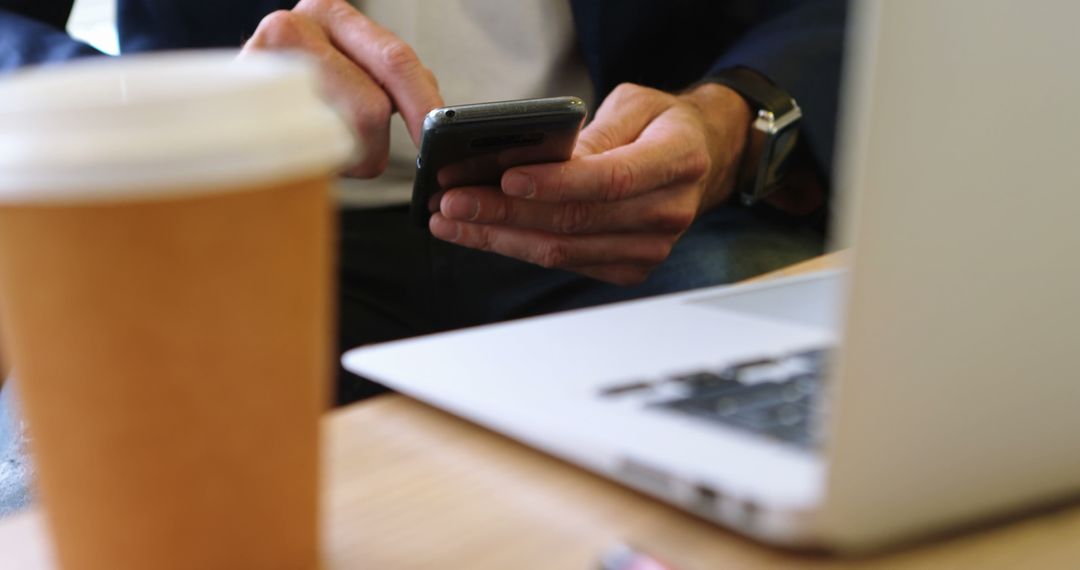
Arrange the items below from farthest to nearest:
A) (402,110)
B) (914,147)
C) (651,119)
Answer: (651,119)
(402,110)
(914,147)

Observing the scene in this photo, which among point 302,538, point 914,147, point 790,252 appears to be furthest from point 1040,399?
point 790,252

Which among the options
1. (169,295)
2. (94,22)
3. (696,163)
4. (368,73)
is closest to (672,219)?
(696,163)

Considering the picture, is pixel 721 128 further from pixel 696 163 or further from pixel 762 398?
pixel 762 398

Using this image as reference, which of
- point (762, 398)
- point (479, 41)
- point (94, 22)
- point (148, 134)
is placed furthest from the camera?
point (94, 22)

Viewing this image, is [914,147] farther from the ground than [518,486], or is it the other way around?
[914,147]

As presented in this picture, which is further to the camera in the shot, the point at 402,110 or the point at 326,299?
the point at 402,110

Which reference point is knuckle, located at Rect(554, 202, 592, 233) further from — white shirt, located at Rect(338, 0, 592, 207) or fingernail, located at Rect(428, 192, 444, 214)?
white shirt, located at Rect(338, 0, 592, 207)

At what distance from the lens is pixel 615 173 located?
66 centimetres

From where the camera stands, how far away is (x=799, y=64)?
0.86 meters

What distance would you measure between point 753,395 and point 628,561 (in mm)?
86

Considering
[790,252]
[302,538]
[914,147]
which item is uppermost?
[914,147]

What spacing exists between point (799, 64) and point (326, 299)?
704mm

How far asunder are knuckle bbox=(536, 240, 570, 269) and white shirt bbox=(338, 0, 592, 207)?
9.1 inches

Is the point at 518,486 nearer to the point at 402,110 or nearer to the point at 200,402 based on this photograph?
the point at 200,402
